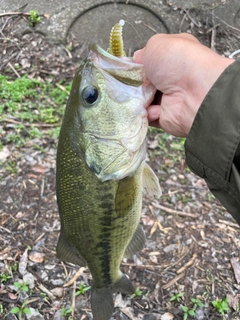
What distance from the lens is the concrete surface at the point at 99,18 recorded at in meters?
5.35

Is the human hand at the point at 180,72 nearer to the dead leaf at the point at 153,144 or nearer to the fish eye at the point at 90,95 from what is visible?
the fish eye at the point at 90,95

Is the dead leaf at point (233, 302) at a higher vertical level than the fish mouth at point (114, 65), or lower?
lower

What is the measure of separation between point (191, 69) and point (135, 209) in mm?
815

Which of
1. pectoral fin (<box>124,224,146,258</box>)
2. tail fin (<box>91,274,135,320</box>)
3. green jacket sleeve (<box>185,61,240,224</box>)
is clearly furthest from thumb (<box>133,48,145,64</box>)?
tail fin (<box>91,274,135,320</box>)

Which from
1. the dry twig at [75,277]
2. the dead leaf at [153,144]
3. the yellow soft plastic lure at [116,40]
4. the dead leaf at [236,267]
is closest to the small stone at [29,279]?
the dry twig at [75,277]

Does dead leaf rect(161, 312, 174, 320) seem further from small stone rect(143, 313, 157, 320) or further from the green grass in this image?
the green grass

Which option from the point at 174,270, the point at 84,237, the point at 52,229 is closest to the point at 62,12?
the point at 52,229

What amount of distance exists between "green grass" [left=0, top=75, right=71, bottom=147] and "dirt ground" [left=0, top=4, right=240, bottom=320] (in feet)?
0.30

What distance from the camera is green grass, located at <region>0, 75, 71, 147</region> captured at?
4.48 metres

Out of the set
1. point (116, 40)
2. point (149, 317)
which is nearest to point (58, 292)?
point (149, 317)

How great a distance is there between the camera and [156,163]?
4367 millimetres

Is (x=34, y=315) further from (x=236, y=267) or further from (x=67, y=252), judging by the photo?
(x=236, y=267)

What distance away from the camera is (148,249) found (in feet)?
12.2

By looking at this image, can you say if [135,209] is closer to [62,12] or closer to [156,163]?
[156,163]
